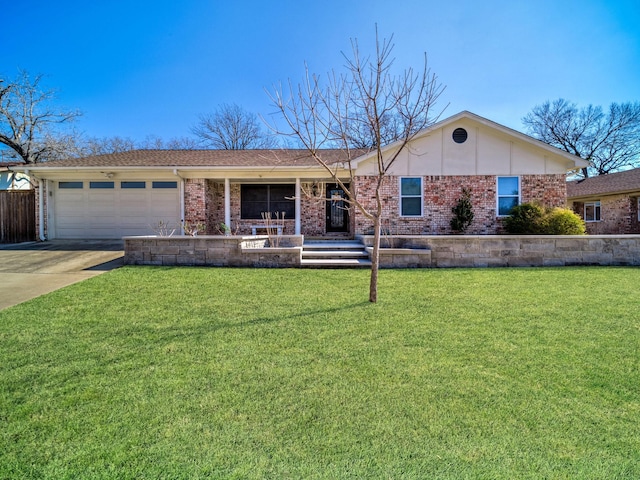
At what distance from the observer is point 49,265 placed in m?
7.94

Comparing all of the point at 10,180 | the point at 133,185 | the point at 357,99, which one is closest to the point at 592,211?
the point at 357,99

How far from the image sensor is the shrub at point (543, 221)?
10.0 m

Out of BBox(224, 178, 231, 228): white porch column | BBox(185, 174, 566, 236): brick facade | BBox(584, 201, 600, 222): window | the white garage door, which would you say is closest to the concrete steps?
BBox(185, 174, 566, 236): brick facade

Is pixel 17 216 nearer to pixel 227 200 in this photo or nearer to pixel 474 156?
pixel 227 200

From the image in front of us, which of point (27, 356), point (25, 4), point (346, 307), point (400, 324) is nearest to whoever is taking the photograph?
point (27, 356)

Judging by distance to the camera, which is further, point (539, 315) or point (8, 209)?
point (8, 209)

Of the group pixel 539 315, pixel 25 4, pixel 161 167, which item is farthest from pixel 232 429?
pixel 25 4

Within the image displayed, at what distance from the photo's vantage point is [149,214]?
12.7 metres

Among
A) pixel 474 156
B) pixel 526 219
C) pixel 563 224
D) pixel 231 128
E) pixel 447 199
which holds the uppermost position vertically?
pixel 231 128

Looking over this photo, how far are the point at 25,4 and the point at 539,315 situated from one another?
15.3 meters

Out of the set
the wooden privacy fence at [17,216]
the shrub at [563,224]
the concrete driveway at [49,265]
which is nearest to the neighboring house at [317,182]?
the wooden privacy fence at [17,216]

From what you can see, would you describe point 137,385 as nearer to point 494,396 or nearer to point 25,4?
point 494,396

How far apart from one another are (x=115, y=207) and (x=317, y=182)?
25.3 feet

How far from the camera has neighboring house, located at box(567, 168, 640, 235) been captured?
647 inches
